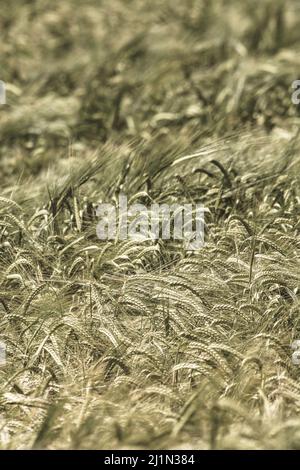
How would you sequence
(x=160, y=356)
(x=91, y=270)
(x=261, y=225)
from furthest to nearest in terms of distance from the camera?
(x=261, y=225) < (x=91, y=270) < (x=160, y=356)

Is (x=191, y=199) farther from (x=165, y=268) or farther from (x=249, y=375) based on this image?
(x=249, y=375)

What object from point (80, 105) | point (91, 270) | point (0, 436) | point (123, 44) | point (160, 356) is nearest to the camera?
point (0, 436)

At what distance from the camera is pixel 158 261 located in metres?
4.10

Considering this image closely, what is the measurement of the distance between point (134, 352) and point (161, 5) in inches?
161

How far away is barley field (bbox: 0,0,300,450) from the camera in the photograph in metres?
3.23

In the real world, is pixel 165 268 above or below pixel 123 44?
below

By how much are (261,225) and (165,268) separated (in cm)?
40

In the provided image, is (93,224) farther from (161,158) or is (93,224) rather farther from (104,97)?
(104,97)

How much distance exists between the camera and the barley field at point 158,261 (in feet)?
10.6

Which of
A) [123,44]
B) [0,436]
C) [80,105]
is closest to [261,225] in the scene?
[0,436]

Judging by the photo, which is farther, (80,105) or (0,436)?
(80,105)

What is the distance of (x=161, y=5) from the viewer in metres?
7.18

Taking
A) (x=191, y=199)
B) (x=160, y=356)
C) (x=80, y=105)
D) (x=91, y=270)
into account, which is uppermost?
(x=80, y=105)

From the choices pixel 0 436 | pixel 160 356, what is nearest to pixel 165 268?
pixel 160 356
